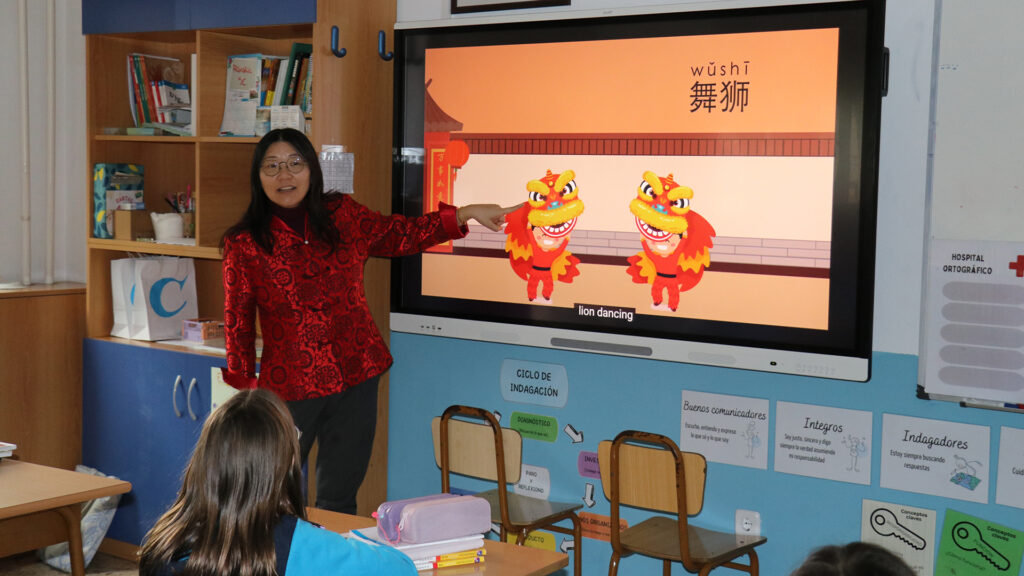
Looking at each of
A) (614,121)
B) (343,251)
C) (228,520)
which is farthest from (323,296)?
(228,520)

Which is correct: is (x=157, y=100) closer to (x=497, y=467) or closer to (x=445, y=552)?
(x=497, y=467)

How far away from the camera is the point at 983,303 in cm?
272

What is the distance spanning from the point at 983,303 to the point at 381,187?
2.13m

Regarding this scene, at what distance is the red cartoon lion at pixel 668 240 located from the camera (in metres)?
3.08

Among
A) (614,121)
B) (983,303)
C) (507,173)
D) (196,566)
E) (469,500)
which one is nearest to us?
(196,566)

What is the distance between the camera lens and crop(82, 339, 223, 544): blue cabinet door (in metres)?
3.91

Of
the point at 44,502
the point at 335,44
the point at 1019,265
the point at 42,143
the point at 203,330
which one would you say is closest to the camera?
the point at 44,502

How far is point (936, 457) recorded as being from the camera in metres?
2.88

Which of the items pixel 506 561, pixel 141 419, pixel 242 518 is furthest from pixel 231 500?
pixel 141 419

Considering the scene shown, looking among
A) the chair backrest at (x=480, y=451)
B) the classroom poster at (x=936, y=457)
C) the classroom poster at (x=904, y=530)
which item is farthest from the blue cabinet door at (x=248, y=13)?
the classroom poster at (x=904, y=530)

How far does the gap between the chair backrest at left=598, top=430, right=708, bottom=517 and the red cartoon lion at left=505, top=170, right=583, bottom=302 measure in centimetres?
61

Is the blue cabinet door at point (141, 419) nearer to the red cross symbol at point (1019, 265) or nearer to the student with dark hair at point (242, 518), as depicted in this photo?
the student with dark hair at point (242, 518)

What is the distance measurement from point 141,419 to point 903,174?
3078mm

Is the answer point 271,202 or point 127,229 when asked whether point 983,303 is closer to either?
point 271,202
